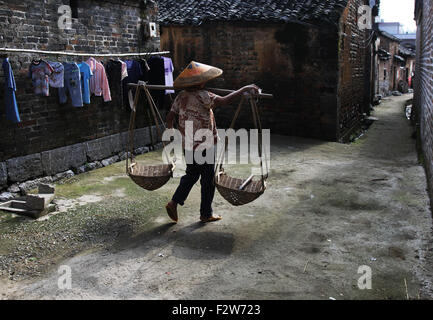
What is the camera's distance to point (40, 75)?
6457 mm

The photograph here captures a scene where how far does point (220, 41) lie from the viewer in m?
12.3

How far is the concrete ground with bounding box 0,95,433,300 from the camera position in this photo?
367cm

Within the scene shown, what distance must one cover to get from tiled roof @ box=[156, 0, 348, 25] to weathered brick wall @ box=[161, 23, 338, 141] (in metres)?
0.26

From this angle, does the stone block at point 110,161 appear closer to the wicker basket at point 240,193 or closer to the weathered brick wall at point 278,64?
the wicker basket at point 240,193

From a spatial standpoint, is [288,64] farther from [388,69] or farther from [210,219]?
[388,69]

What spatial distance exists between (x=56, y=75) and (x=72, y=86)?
1.31ft

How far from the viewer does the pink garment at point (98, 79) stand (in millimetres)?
7480

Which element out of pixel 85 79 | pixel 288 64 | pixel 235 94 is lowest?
pixel 235 94

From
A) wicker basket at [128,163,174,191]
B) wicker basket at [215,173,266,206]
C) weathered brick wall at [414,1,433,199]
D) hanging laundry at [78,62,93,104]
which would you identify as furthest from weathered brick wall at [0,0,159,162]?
weathered brick wall at [414,1,433,199]

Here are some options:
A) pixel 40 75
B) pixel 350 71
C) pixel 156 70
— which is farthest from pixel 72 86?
pixel 350 71

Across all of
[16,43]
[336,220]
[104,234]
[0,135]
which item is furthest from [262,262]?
[16,43]

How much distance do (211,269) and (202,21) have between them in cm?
982

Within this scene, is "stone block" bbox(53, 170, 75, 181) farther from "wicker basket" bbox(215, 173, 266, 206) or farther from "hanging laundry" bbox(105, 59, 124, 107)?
"wicker basket" bbox(215, 173, 266, 206)

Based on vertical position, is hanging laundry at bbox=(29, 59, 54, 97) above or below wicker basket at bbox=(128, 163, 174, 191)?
above
